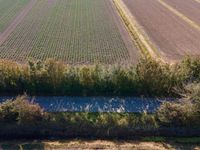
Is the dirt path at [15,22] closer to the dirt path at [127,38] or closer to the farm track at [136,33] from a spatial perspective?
the dirt path at [127,38]

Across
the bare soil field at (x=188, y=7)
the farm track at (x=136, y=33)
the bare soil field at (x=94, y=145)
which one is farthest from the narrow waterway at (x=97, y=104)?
the bare soil field at (x=188, y=7)

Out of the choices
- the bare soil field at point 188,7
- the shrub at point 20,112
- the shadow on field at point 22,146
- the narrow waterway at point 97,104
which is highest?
the shrub at point 20,112

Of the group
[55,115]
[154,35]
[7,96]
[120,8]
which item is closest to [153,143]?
[55,115]

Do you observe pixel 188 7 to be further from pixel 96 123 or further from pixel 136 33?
pixel 96 123

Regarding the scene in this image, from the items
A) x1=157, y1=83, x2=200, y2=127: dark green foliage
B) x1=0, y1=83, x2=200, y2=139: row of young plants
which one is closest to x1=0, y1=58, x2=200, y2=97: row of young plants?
x1=157, y1=83, x2=200, y2=127: dark green foliage

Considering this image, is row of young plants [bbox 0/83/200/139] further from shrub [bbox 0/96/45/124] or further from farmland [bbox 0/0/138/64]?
farmland [bbox 0/0/138/64]

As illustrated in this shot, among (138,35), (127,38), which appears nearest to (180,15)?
(138,35)

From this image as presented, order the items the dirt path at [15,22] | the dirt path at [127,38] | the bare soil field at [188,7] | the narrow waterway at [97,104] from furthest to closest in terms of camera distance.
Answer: the bare soil field at [188,7], the dirt path at [15,22], the dirt path at [127,38], the narrow waterway at [97,104]
